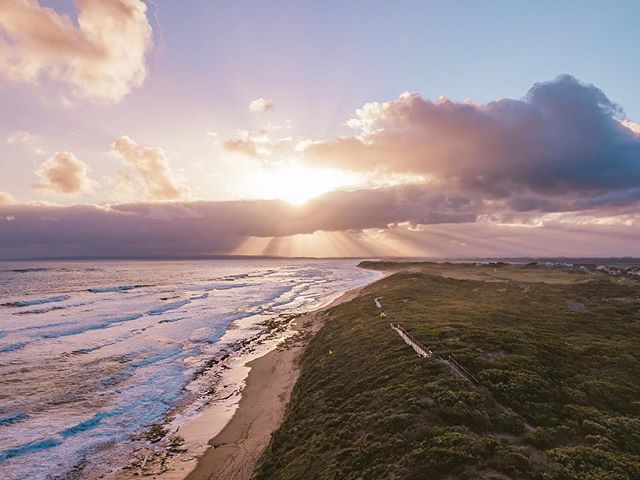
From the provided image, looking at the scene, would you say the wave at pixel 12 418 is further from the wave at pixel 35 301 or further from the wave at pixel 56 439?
the wave at pixel 35 301

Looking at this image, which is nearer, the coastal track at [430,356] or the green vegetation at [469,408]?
the green vegetation at [469,408]

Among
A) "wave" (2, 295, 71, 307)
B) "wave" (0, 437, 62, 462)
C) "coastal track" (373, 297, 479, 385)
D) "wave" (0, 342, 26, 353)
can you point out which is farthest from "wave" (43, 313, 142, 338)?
"coastal track" (373, 297, 479, 385)

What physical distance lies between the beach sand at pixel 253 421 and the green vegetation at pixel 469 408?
1146 millimetres

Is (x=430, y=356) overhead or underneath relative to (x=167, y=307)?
overhead

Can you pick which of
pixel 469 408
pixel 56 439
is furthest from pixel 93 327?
pixel 469 408

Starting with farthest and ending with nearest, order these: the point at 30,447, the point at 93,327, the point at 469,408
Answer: the point at 93,327, the point at 30,447, the point at 469,408

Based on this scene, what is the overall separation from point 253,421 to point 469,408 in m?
13.1

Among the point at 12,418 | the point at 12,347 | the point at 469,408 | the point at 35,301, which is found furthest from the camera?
the point at 35,301

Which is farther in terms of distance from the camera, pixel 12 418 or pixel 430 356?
pixel 12 418

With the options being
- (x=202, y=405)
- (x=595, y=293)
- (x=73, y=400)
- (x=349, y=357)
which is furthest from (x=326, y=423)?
(x=595, y=293)

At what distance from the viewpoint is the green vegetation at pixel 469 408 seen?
1339 cm

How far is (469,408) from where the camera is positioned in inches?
659

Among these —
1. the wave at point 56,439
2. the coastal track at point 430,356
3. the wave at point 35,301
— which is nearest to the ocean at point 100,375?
the wave at point 56,439

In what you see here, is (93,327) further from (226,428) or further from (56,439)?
(226,428)
